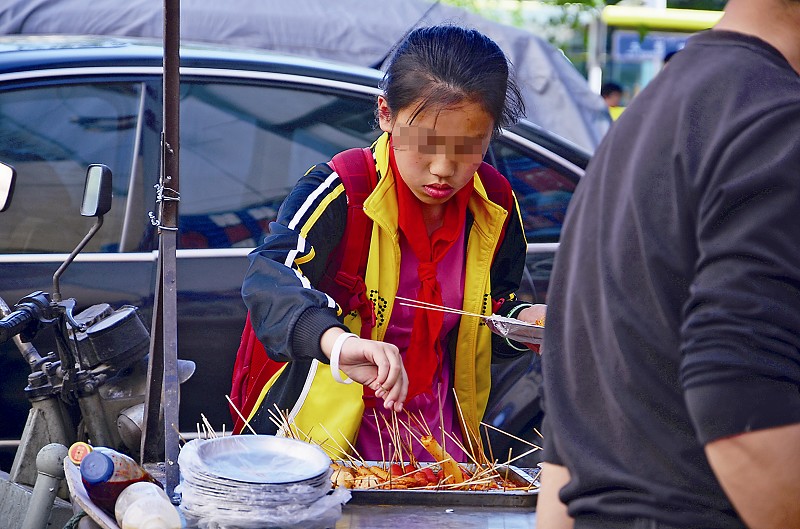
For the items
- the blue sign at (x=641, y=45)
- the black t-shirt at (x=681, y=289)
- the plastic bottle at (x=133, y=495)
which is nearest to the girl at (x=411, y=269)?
the plastic bottle at (x=133, y=495)

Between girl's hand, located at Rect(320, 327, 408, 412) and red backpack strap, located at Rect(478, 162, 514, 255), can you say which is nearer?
girl's hand, located at Rect(320, 327, 408, 412)

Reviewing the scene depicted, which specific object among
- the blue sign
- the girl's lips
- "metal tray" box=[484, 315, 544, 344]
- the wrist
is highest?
the girl's lips

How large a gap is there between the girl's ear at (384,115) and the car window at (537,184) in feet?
4.84

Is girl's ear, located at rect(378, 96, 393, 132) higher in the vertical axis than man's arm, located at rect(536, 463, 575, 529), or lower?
higher

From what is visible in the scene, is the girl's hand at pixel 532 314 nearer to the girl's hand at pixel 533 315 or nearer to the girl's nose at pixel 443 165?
the girl's hand at pixel 533 315

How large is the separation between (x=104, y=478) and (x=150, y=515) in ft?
0.46

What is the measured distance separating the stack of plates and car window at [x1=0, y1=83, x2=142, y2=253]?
1.80 meters

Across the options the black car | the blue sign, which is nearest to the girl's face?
the black car

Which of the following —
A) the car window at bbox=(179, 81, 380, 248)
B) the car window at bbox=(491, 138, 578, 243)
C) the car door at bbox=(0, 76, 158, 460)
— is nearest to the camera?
the car door at bbox=(0, 76, 158, 460)

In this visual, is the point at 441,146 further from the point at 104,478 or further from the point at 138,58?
the point at 138,58

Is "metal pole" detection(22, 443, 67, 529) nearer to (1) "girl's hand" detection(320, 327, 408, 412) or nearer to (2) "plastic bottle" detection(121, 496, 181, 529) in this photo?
(2) "plastic bottle" detection(121, 496, 181, 529)

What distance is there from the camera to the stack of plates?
5.23 feet

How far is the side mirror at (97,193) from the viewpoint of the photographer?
2551 mm

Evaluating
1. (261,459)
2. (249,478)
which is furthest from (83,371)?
(249,478)
